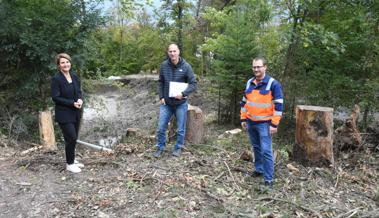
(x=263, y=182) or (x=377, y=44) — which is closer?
(x=263, y=182)

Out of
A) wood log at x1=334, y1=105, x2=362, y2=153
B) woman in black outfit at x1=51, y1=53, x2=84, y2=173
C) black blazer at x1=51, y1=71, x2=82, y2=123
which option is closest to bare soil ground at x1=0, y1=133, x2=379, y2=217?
wood log at x1=334, y1=105, x2=362, y2=153

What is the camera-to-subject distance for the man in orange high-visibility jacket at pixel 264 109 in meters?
4.83

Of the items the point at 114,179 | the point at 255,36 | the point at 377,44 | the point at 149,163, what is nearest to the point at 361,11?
the point at 377,44

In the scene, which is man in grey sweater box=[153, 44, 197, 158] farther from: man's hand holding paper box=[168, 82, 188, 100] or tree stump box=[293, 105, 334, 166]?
tree stump box=[293, 105, 334, 166]

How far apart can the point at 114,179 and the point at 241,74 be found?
22.3ft

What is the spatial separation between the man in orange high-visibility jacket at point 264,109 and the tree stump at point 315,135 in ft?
3.54

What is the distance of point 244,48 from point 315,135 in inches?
213

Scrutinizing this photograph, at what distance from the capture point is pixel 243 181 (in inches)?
211

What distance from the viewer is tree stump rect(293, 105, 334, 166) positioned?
575 cm

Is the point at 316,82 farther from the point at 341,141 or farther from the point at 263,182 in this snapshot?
the point at 263,182

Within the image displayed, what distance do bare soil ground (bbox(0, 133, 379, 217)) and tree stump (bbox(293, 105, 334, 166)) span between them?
0.20m

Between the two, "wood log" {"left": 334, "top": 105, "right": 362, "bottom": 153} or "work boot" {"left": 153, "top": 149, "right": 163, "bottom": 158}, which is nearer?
"work boot" {"left": 153, "top": 149, "right": 163, "bottom": 158}

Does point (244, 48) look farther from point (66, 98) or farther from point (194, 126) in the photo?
point (66, 98)

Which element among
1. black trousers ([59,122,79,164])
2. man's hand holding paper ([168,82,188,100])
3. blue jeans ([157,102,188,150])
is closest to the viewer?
black trousers ([59,122,79,164])
